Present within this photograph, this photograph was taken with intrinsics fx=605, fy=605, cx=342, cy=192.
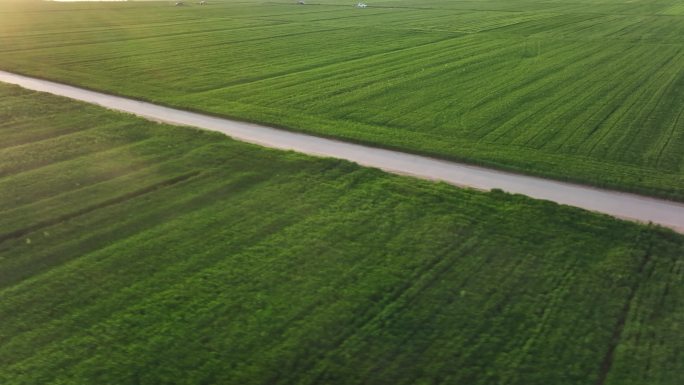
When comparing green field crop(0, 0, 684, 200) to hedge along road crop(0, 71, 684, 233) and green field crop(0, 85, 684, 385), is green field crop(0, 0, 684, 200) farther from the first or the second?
green field crop(0, 85, 684, 385)

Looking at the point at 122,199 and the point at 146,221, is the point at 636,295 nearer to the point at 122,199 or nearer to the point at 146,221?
the point at 146,221

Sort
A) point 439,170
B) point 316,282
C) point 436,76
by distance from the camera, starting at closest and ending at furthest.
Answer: point 316,282, point 439,170, point 436,76

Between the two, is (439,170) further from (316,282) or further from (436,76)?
(436,76)

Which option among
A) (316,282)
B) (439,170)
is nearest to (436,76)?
(439,170)

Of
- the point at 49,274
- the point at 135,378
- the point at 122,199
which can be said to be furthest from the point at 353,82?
the point at 135,378

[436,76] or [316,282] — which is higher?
[436,76]

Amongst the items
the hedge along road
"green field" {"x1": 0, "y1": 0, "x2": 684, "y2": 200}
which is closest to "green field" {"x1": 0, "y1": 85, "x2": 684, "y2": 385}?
the hedge along road

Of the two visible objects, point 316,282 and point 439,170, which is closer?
point 316,282
